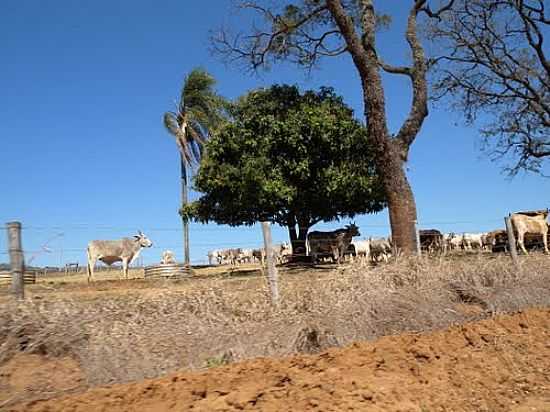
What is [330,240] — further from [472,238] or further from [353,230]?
[472,238]

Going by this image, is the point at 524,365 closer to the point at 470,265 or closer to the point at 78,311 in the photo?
the point at 470,265

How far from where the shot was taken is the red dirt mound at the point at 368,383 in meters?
4.57

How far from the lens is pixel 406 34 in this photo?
15.5m

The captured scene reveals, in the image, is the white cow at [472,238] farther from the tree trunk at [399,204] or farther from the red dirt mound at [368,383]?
the red dirt mound at [368,383]

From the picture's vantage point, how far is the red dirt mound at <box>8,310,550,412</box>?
457 cm

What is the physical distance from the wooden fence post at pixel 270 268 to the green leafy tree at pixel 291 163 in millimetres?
11636

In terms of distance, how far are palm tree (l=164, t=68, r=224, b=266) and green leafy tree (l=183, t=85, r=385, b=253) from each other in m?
8.74

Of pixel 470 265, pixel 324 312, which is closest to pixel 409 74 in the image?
pixel 470 265

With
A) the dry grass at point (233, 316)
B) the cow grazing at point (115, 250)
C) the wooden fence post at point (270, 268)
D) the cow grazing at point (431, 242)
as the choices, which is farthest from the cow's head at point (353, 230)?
the wooden fence post at point (270, 268)

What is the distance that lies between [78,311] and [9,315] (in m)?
0.73

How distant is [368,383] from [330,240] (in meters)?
15.1

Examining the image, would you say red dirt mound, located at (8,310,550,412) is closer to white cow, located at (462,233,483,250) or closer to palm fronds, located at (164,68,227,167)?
palm fronds, located at (164,68,227,167)

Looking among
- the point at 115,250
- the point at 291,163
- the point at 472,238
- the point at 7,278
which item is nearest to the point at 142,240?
the point at 115,250

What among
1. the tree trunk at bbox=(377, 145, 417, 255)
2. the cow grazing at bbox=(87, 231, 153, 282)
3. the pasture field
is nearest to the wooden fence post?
the pasture field
